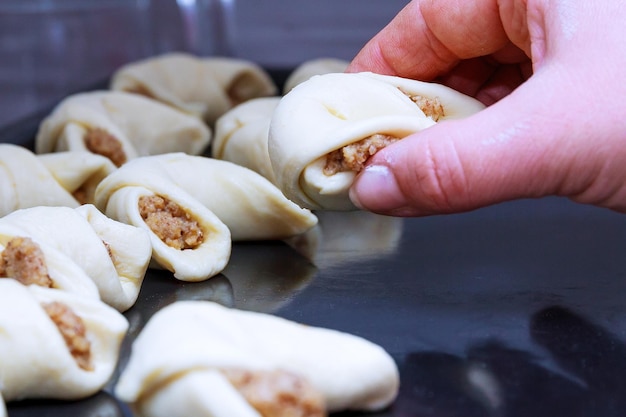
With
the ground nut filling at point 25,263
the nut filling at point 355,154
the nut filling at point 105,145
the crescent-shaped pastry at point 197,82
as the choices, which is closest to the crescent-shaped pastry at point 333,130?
the nut filling at point 355,154

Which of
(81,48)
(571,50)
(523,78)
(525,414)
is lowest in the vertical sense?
(81,48)

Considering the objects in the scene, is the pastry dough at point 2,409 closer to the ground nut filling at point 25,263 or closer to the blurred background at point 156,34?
the ground nut filling at point 25,263

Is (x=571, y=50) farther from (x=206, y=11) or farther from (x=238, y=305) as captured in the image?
(x=206, y=11)

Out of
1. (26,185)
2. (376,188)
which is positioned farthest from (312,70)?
(376,188)

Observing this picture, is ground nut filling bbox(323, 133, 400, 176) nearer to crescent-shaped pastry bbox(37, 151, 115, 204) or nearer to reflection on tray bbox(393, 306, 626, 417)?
reflection on tray bbox(393, 306, 626, 417)

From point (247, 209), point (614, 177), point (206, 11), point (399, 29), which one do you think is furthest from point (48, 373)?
point (206, 11)
